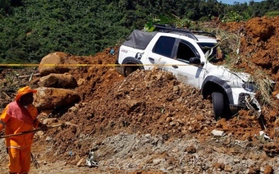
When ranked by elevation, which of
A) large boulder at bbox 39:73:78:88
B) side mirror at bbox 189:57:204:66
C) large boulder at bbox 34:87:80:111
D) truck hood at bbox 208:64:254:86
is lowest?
large boulder at bbox 34:87:80:111

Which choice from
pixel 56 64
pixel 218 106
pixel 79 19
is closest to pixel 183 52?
pixel 218 106

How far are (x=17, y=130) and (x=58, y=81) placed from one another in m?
5.04

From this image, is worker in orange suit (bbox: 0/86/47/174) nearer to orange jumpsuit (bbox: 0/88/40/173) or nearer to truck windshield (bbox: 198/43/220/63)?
orange jumpsuit (bbox: 0/88/40/173)

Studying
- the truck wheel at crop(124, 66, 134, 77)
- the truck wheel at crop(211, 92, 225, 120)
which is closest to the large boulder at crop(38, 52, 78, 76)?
the truck wheel at crop(124, 66, 134, 77)

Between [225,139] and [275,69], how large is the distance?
6.52 feet

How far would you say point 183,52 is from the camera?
10281mm

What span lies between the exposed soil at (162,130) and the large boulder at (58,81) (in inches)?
23.8

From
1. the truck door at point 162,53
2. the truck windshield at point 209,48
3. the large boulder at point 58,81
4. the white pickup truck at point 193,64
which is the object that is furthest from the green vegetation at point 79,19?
the truck windshield at point 209,48

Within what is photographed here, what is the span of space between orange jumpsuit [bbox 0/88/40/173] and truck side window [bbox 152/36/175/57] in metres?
4.45

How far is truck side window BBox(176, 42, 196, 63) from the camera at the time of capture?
10179 millimetres

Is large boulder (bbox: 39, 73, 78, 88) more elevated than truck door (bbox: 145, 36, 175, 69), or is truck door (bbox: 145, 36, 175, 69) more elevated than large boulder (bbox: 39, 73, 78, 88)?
truck door (bbox: 145, 36, 175, 69)

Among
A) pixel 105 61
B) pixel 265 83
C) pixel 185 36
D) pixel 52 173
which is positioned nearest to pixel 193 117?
pixel 265 83

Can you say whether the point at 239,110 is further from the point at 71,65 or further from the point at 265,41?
the point at 71,65

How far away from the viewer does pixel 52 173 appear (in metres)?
8.72
